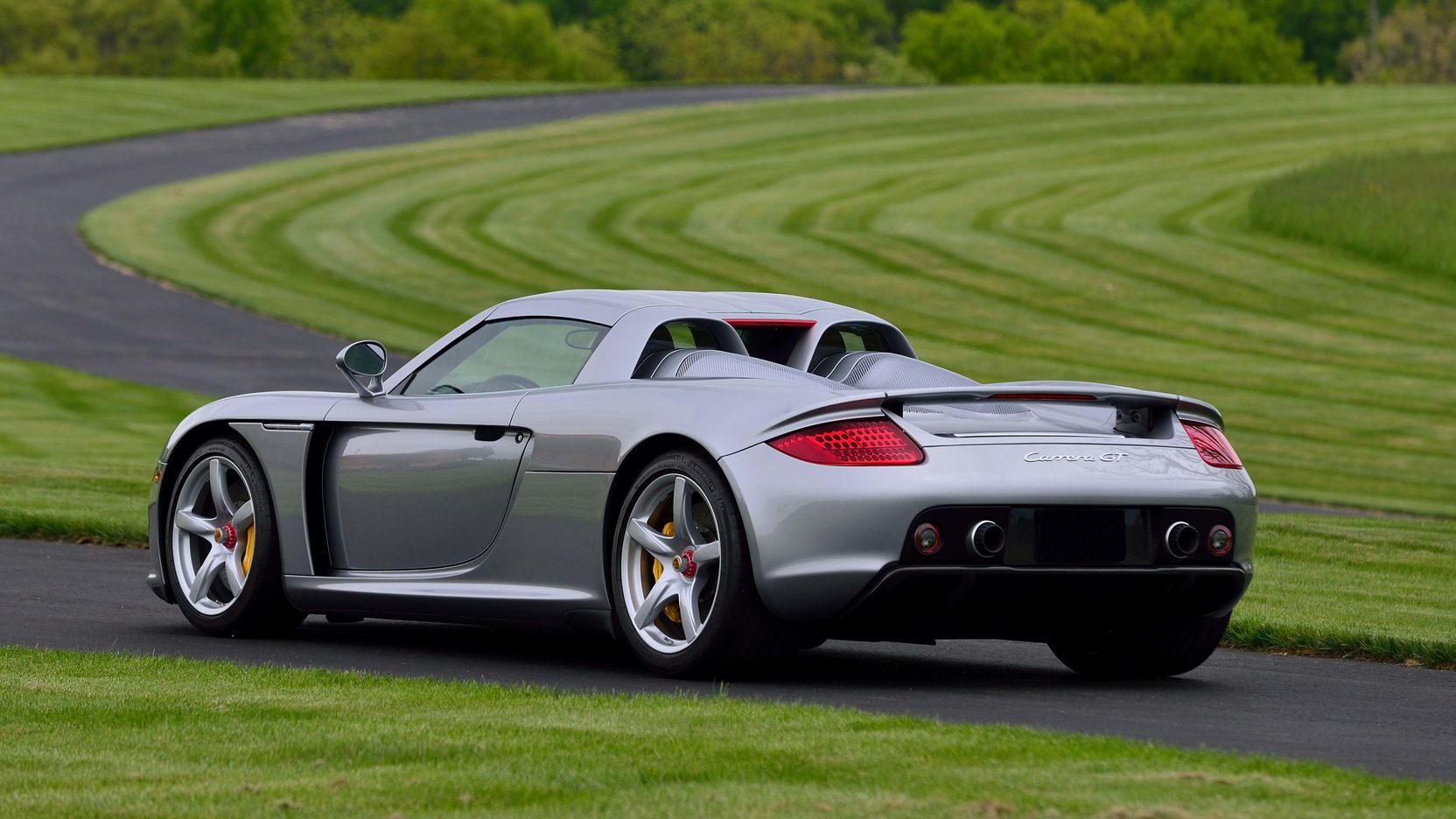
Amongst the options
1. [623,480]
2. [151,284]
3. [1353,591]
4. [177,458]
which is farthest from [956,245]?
[623,480]

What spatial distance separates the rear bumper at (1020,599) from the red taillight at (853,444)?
13.4 inches

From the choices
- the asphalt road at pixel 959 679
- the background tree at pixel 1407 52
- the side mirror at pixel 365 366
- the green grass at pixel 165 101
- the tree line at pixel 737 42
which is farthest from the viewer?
the tree line at pixel 737 42

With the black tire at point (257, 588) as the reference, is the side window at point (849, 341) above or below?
above

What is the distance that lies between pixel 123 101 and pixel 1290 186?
3455 cm

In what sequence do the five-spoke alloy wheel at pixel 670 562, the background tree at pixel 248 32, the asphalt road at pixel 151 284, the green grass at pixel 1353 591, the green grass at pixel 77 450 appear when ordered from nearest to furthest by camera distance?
the five-spoke alloy wheel at pixel 670 562
the green grass at pixel 1353 591
the green grass at pixel 77 450
the asphalt road at pixel 151 284
the background tree at pixel 248 32

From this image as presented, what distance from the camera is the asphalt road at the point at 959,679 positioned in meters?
6.20

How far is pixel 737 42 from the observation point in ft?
386

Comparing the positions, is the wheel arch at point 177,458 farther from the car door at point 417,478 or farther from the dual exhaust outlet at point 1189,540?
the dual exhaust outlet at point 1189,540

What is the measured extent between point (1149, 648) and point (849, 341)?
65.9 inches

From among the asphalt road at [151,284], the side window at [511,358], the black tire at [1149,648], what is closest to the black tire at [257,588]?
the side window at [511,358]

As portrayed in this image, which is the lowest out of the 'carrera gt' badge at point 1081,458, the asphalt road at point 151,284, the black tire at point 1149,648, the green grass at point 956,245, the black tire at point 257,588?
the green grass at point 956,245

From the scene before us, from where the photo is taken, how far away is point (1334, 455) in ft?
72.5

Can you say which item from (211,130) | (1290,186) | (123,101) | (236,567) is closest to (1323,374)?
(1290,186)

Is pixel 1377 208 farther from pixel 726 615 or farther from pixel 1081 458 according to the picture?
pixel 726 615
